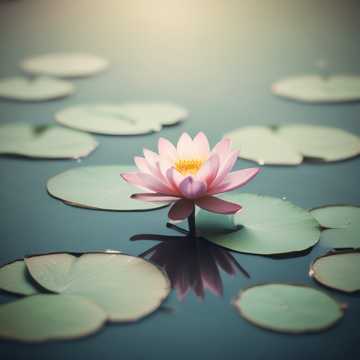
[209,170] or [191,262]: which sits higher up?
[209,170]

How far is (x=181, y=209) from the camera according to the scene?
139 centimetres

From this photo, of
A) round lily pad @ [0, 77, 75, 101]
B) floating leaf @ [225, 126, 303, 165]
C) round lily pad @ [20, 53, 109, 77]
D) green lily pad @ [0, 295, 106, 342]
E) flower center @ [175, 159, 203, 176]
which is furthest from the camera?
round lily pad @ [20, 53, 109, 77]

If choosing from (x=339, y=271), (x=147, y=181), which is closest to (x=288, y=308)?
(x=339, y=271)

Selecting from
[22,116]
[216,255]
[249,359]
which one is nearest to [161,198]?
[216,255]

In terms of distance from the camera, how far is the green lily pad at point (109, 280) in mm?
1149

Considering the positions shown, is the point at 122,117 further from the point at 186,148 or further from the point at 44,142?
the point at 186,148

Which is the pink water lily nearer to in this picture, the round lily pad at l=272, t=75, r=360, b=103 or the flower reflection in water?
the flower reflection in water

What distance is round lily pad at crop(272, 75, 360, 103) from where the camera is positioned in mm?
2350

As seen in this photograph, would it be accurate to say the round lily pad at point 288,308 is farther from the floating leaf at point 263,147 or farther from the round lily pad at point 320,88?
the round lily pad at point 320,88

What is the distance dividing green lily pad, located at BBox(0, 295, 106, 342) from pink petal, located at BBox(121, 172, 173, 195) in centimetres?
31

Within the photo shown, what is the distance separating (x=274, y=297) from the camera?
3.83ft

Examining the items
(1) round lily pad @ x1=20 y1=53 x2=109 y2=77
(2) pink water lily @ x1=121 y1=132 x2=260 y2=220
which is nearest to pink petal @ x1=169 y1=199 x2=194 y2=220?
(2) pink water lily @ x1=121 y1=132 x2=260 y2=220

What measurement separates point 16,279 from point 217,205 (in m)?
0.43

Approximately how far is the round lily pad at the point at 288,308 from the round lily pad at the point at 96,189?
404mm
